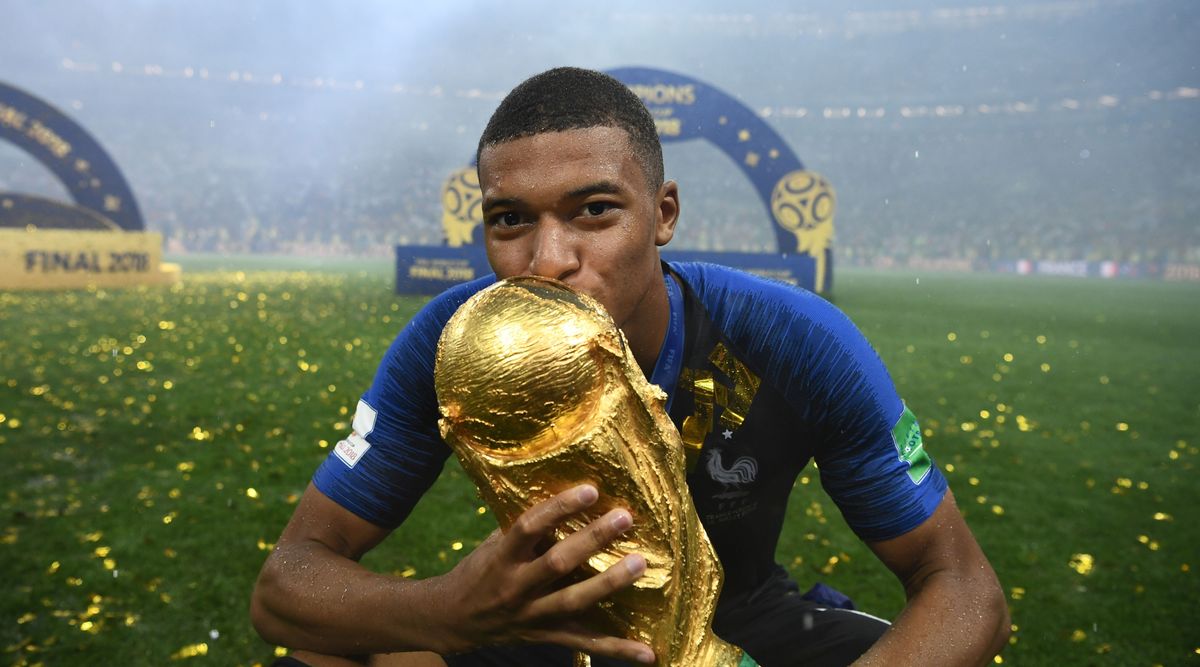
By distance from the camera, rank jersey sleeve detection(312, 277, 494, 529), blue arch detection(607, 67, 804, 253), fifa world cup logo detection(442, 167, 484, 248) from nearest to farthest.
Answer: jersey sleeve detection(312, 277, 494, 529), fifa world cup logo detection(442, 167, 484, 248), blue arch detection(607, 67, 804, 253)

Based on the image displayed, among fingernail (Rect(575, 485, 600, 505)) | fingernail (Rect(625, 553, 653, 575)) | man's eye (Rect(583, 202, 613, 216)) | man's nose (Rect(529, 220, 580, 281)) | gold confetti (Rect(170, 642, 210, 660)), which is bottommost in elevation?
gold confetti (Rect(170, 642, 210, 660))

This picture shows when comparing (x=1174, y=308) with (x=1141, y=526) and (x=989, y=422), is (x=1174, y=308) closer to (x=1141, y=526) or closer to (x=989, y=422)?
(x=989, y=422)

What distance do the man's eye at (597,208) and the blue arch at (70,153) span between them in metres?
17.5

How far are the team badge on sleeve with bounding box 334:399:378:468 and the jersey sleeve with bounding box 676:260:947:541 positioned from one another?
2.25 feet

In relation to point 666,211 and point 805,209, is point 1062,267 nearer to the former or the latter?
point 805,209

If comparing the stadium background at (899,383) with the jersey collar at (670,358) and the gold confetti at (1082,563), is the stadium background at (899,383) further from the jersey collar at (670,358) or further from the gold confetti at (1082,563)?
the jersey collar at (670,358)

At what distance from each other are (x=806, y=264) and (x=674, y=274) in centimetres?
1364

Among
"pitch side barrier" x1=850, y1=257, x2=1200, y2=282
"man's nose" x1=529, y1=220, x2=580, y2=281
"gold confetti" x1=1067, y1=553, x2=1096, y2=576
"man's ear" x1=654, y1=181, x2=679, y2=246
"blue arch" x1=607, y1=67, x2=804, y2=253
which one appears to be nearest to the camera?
"man's nose" x1=529, y1=220, x2=580, y2=281

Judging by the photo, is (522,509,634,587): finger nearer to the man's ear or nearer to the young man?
the young man

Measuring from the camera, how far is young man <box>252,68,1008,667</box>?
1.02 metres

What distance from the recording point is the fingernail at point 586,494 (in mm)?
743

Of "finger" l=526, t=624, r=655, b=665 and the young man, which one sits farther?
the young man

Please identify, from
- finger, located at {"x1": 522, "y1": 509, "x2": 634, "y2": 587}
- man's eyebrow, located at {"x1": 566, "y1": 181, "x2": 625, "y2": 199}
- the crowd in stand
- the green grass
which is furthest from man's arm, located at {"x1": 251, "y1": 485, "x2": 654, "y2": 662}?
the crowd in stand

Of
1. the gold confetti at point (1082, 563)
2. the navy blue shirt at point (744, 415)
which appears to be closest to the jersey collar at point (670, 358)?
the navy blue shirt at point (744, 415)
